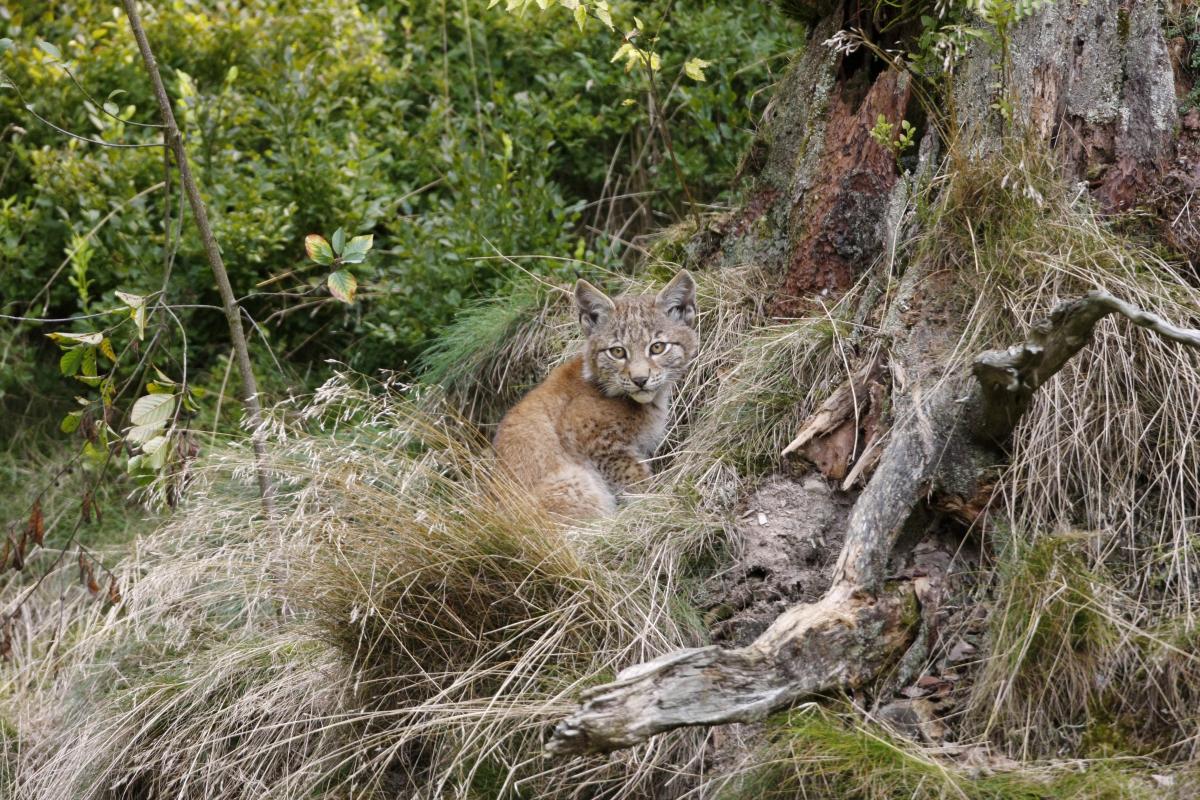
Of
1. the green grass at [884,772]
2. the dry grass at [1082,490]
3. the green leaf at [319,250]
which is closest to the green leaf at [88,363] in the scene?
the green leaf at [319,250]

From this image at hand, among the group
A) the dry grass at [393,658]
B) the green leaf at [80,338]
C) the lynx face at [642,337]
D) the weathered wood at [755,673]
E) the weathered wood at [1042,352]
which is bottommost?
the dry grass at [393,658]

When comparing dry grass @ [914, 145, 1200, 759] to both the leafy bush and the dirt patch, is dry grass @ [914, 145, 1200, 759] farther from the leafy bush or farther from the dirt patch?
the leafy bush

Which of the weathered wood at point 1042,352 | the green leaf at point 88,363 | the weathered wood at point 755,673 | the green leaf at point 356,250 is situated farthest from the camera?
the green leaf at point 356,250

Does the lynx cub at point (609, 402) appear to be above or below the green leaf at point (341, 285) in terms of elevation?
below

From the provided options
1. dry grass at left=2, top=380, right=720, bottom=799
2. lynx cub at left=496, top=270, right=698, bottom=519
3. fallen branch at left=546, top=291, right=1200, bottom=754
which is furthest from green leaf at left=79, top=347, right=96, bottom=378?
fallen branch at left=546, top=291, right=1200, bottom=754

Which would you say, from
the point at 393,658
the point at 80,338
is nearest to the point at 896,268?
the point at 393,658

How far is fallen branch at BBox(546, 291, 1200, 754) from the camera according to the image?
3.24m

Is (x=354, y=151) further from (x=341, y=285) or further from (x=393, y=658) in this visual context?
(x=393, y=658)

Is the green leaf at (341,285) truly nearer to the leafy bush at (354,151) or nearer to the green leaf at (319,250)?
the green leaf at (319,250)

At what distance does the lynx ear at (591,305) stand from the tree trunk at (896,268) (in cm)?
59

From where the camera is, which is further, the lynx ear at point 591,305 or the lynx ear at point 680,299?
the lynx ear at point 591,305

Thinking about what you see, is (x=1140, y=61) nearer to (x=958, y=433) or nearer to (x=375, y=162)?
(x=958, y=433)

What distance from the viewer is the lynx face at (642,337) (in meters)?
5.58

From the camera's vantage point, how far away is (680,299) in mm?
5609
